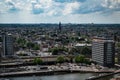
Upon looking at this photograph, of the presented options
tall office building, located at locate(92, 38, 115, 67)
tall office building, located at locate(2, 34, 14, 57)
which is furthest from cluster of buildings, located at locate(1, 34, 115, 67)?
tall office building, located at locate(2, 34, 14, 57)

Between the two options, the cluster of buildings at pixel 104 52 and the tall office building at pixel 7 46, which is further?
the tall office building at pixel 7 46

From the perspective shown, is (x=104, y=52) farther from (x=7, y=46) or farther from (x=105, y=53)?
(x=7, y=46)

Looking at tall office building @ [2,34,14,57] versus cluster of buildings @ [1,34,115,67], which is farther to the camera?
tall office building @ [2,34,14,57]

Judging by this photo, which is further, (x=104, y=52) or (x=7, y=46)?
(x=7, y=46)

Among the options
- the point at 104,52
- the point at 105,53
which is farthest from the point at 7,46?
the point at 105,53

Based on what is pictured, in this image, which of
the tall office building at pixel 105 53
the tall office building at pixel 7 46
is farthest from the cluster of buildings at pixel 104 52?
the tall office building at pixel 7 46

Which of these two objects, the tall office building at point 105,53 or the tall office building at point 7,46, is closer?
the tall office building at point 105,53

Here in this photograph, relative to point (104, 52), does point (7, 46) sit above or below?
above

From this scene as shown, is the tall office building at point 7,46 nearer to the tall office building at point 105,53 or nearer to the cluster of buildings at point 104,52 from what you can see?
the cluster of buildings at point 104,52

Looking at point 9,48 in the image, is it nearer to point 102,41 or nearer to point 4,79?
point 102,41

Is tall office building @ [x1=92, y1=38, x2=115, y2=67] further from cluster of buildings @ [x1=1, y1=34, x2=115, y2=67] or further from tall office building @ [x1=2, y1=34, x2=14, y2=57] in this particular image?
tall office building @ [x1=2, y1=34, x2=14, y2=57]

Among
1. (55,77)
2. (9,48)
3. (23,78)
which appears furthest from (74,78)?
(9,48)
